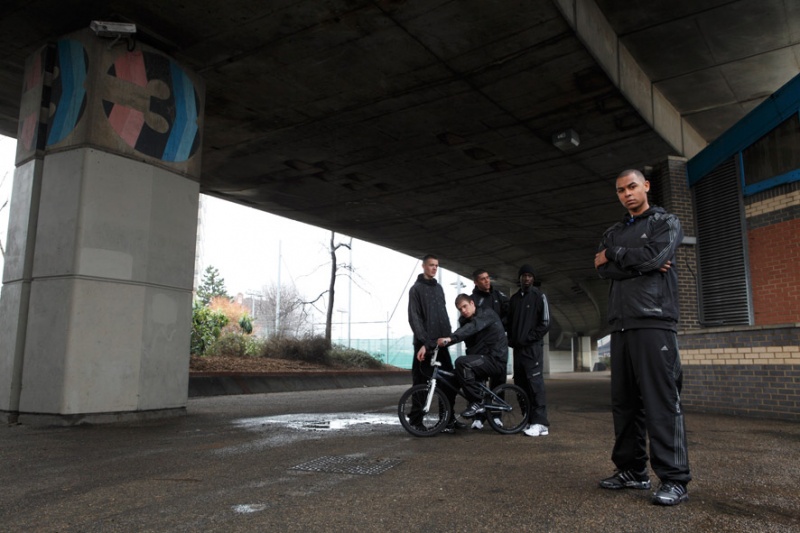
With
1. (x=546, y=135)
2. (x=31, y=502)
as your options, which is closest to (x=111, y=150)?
(x=31, y=502)

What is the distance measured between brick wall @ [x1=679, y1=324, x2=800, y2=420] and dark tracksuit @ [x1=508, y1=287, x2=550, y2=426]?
13.1 feet

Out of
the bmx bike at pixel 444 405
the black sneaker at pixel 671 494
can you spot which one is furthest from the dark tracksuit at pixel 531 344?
the black sneaker at pixel 671 494

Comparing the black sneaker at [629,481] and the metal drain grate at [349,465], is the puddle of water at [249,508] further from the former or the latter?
the black sneaker at [629,481]

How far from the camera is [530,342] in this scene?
281 inches

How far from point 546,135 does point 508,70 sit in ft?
10.3

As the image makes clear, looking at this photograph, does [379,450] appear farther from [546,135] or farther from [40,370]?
[546,135]

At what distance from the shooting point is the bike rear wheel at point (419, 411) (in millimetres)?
6598

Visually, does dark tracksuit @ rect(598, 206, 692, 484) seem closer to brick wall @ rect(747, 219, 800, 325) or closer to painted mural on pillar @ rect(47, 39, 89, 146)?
brick wall @ rect(747, 219, 800, 325)

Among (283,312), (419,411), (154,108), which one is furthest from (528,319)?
(283,312)

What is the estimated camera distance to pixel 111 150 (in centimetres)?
820

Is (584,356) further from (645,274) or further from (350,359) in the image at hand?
(645,274)

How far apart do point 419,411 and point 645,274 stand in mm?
3540

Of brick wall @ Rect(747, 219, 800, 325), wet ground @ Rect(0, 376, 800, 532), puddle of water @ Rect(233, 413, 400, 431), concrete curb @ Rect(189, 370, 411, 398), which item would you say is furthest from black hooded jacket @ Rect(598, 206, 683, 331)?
concrete curb @ Rect(189, 370, 411, 398)

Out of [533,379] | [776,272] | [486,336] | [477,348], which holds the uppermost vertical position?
[776,272]
